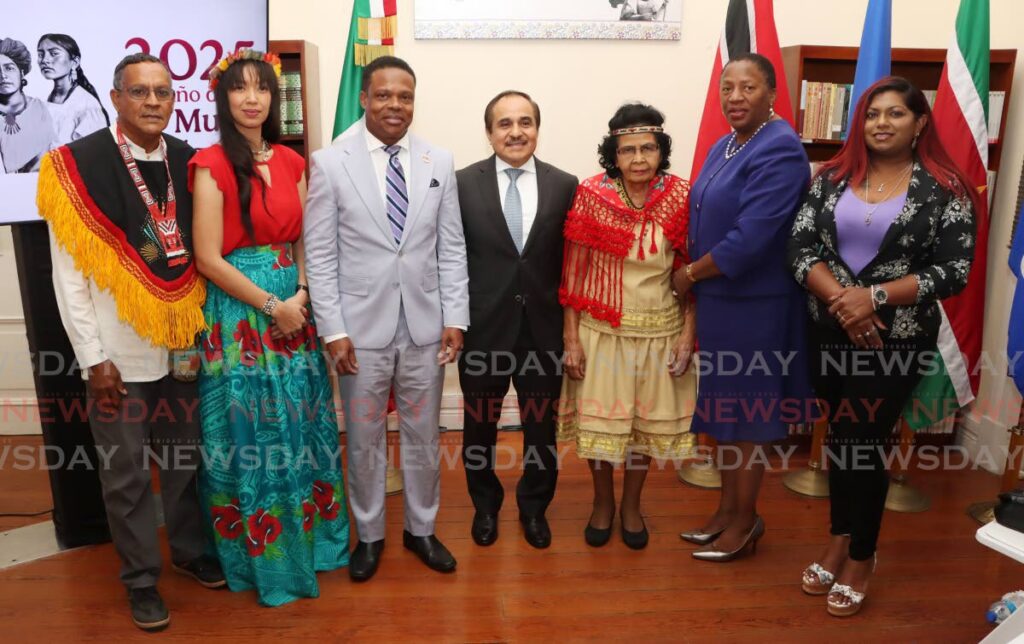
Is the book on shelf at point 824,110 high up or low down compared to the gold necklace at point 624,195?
up

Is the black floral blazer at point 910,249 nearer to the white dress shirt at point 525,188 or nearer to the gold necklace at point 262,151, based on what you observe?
the white dress shirt at point 525,188

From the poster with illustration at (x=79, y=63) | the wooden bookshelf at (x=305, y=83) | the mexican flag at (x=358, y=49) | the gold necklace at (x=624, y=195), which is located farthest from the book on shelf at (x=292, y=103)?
the gold necklace at (x=624, y=195)

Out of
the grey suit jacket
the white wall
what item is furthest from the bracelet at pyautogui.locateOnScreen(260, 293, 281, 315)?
the white wall

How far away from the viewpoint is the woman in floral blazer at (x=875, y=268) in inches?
89.7

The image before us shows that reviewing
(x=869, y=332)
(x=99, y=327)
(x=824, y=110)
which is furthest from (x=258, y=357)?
(x=824, y=110)

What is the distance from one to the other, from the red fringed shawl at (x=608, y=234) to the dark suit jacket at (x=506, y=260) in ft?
0.21

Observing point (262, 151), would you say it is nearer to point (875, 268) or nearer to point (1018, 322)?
point (875, 268)

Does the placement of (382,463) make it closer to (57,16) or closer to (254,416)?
(254,416)

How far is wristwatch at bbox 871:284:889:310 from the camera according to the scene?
2295 millimetres

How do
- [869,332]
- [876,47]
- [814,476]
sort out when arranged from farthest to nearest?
[814,476] → [876,47] → [869,332]

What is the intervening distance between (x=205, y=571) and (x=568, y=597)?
4.10 feet

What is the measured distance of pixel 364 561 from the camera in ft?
8.85

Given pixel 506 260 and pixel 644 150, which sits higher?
pixel 644 150

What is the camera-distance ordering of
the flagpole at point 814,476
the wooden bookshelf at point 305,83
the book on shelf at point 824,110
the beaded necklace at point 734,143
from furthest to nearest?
the book on shelf at point 824,110
the wooden bookshelf at point 305,83
the flagpole at point 814,476
the beaded necklace at point 734,143
